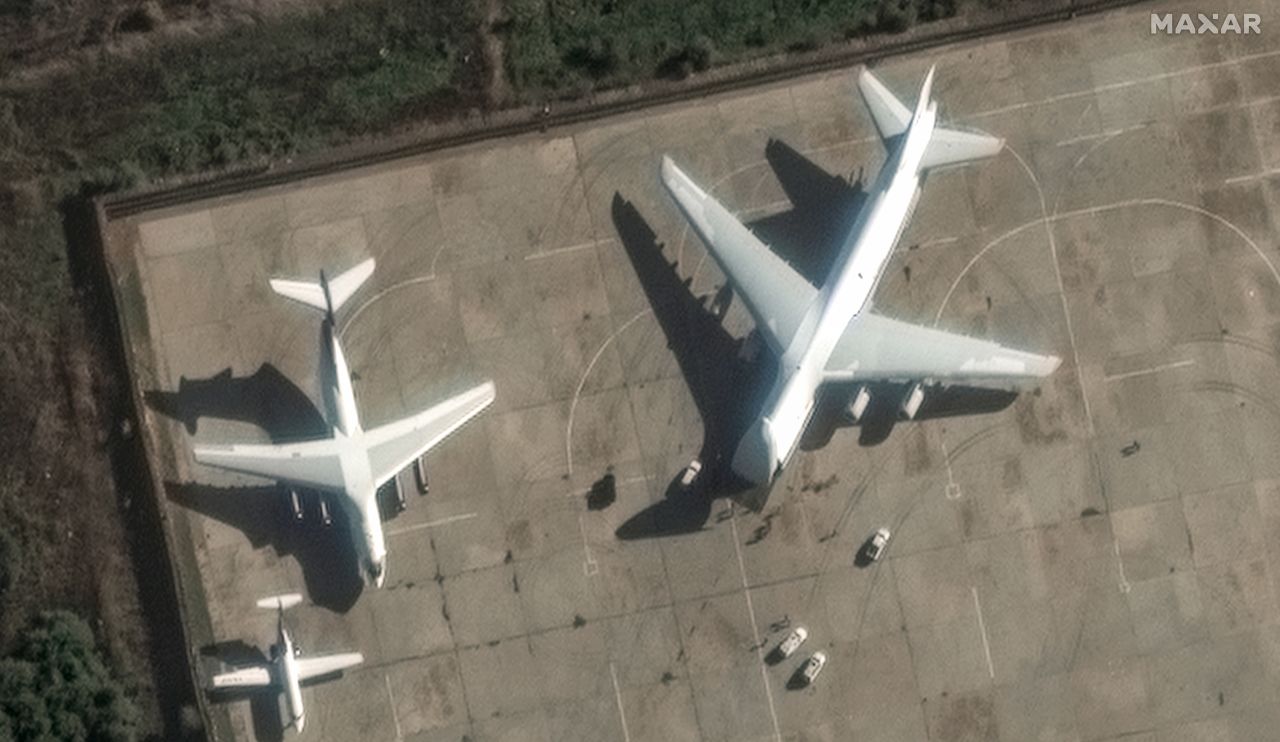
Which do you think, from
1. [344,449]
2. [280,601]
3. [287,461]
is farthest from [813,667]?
[287,461]

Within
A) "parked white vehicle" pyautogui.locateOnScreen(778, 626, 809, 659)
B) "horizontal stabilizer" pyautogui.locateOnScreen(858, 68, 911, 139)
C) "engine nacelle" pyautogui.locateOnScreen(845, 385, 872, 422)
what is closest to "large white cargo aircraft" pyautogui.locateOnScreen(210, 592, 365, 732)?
"parked white vehicle" pyautogui.locateOnScreen(778, 626, 809, 659)

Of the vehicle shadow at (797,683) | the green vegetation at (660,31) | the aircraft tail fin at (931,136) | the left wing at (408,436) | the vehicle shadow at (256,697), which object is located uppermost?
the green vegetation at (660,31)

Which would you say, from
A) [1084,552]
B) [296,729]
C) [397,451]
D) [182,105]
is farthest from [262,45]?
[1084,552]

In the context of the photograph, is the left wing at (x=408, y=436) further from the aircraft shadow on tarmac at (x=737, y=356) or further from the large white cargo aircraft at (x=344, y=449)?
the aircraft shadow on tarmac at (x=737, y=356)

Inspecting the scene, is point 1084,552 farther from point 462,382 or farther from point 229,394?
point 229,394

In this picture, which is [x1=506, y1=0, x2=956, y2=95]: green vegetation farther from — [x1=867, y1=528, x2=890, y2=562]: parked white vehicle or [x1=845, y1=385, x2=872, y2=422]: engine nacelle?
[x1=867, y1=528, x2=890, y2=562]: parked white vehicle

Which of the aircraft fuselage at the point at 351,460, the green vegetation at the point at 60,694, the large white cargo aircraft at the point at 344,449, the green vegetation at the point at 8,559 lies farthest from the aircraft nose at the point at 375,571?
the green vegetation at the point at 8,559
